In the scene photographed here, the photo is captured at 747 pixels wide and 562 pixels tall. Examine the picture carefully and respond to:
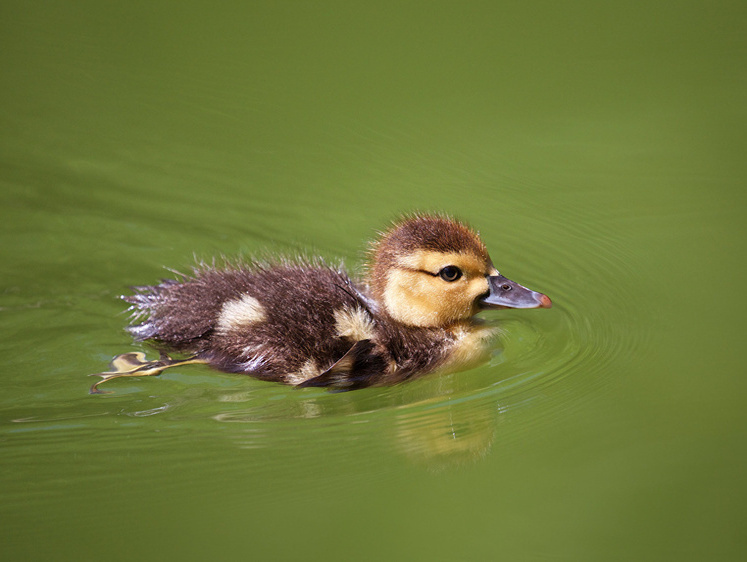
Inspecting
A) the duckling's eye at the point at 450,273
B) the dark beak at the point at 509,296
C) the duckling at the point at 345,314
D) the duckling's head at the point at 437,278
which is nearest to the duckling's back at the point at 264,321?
the duckling at the point at 345,314

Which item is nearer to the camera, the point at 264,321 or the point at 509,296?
the point at 264,321

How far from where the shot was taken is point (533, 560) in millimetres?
2023

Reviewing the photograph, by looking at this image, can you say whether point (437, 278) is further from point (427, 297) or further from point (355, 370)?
point (355, 370)

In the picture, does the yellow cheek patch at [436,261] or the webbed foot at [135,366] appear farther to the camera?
the yellow cheek patch at [436,261]

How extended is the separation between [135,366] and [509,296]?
1.12 meters

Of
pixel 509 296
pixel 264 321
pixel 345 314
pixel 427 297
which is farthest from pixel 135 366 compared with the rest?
pixel 509 296

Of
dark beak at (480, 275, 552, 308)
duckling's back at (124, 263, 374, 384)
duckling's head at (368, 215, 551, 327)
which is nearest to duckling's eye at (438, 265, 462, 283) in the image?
duckling's head at (368, 215, 551, 327)

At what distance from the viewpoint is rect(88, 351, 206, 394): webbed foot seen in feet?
9.20

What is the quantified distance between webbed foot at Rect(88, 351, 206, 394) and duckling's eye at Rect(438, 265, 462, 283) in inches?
29.3

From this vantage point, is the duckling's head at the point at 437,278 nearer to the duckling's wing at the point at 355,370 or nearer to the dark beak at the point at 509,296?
the dark beak at the point at 509,296

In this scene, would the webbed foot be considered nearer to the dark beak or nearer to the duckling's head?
the duckling's head

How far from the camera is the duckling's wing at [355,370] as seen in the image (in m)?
2.72

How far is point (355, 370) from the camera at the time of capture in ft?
9.07

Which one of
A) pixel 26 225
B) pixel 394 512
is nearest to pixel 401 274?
pixel 394 512
